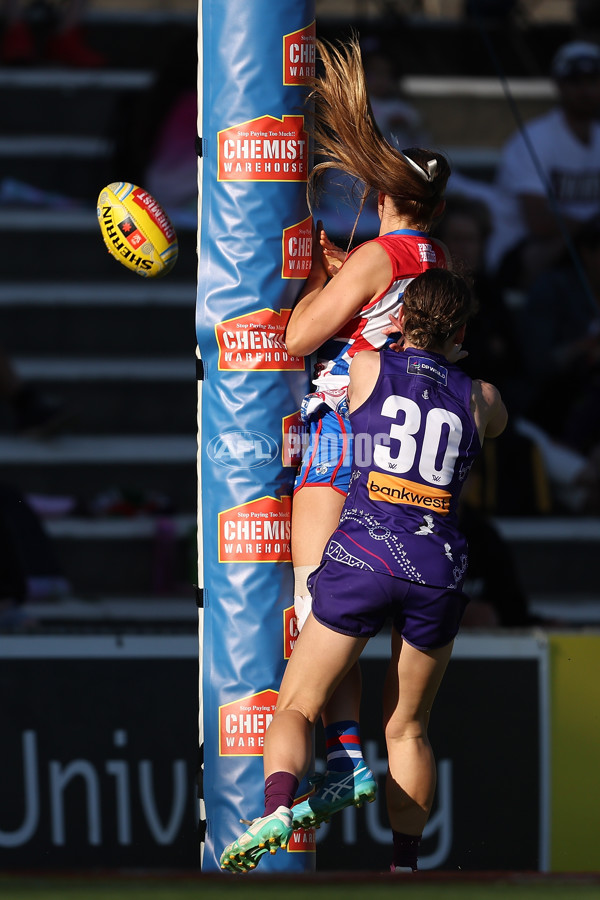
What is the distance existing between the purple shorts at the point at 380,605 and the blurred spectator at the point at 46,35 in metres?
8.52

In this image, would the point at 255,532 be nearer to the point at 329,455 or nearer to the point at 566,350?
the point at 329,455

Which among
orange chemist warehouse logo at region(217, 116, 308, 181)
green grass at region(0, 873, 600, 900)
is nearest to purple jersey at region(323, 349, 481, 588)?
orange chemist warehouse logo at region(217, 116, 308, 181)

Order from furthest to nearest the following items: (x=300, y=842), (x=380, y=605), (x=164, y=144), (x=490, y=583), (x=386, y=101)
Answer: (x=386, y=101) < (x=164, y=144) < (x=490, y=583) < (x=300, y=842) < (x=380, y=605)

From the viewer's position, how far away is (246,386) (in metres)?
3.70

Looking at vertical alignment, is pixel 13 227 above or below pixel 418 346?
above

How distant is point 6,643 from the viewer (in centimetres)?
528

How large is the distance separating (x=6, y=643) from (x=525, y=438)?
3.27m

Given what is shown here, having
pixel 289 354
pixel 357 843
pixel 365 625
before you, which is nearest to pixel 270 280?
pixel 289 354

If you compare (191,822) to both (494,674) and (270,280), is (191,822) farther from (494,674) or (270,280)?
(270,280)

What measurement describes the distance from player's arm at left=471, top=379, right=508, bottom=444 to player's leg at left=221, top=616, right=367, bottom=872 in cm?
72

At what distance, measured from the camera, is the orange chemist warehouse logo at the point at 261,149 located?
364 cm

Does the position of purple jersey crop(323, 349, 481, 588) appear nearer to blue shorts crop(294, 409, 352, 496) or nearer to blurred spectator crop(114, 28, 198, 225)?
blue shorts crop(294, 409, 352, 496)

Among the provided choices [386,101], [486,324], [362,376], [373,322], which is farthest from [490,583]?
[386,101]

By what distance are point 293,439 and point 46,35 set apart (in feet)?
28.4
